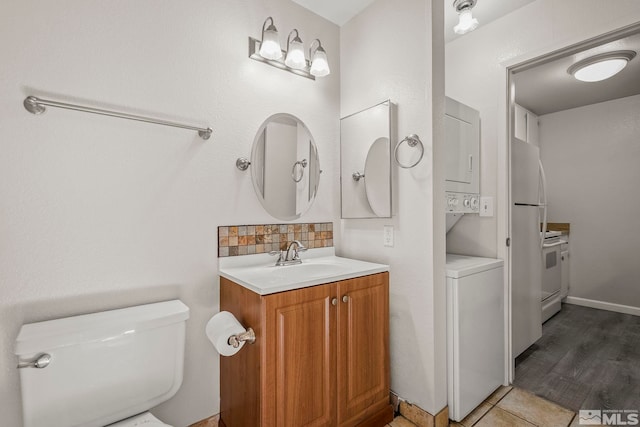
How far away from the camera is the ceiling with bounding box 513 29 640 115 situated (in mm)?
2676

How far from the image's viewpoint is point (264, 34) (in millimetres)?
1641

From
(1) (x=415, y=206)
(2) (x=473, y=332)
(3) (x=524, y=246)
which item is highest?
(1) (x=415, y=206)

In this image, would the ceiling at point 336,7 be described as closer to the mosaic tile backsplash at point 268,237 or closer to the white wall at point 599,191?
the mosaic tile backsplash at point 268,237

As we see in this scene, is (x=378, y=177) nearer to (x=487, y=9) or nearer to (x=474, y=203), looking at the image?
(x=474, y=203)

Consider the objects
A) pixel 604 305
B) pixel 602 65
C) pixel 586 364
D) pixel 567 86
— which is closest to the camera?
pixel 586 364

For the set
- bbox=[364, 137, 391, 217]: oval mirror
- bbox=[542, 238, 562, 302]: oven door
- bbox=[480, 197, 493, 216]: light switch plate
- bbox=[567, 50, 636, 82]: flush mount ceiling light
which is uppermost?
bbox=[567, 50, 636, 82]: flush mount ceiling light

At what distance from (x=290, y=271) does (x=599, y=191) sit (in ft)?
13.6

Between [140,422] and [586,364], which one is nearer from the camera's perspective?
[140,422]

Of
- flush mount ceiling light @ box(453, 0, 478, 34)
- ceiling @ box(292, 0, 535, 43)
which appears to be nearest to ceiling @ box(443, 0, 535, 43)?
ceiling @ box(292, 0, 535, 43)

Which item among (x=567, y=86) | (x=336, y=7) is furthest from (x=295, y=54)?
(x=567, y=86)

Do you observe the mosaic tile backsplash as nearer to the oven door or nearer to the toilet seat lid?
the toilet seat lid

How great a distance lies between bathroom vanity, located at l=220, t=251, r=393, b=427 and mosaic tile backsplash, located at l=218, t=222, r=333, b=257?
128mm

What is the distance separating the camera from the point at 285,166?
190 cm

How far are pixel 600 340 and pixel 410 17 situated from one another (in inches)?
126
